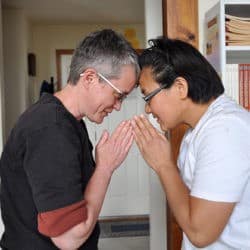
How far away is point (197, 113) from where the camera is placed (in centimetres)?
110

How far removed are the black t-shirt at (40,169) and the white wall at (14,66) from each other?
93.9 inches

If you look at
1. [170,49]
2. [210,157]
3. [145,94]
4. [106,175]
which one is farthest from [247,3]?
[106,175]

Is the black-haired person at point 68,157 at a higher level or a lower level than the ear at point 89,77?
lower

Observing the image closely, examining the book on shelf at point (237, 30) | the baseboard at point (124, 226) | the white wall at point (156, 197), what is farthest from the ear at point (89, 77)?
the baseboard at point (124, 226)

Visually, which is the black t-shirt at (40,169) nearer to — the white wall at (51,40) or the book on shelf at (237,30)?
the book on shelf at (237,30)

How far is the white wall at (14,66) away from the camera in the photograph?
332 cm

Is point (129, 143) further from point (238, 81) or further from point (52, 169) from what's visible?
point (238, 81)

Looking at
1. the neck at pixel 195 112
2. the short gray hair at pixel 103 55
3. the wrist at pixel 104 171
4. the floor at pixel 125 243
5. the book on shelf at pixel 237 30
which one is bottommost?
the floor at pixel 125 243

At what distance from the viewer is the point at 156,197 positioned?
205 cm

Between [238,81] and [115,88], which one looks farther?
[238,81]

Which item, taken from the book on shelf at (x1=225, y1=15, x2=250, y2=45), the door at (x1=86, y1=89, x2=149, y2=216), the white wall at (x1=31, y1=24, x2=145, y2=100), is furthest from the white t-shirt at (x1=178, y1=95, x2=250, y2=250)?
the white wall at (x1=31, y1=24, x2=145, y2=100)

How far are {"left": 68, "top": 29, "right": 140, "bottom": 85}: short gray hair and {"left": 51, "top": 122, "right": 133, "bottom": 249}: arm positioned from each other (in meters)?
0.21

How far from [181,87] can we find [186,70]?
5 centimetres

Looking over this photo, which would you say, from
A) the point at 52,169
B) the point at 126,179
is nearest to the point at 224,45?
the point at 52,169
